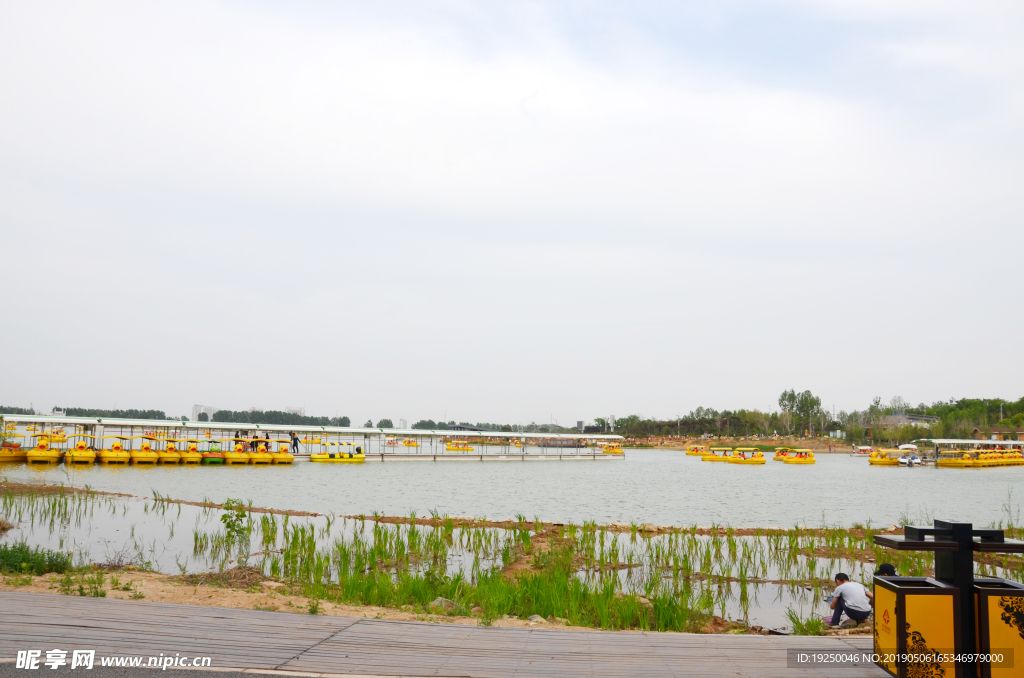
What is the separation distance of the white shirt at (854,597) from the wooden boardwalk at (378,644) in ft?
14.3

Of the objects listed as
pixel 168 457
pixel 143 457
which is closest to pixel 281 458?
pixel 168 457

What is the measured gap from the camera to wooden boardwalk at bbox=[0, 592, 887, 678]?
21.6 feet

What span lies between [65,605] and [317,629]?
343 cm

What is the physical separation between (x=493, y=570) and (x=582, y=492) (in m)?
32.3

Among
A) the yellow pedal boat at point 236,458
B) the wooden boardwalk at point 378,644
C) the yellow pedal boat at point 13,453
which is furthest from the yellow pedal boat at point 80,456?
the wooden boardwalk at point 378,644

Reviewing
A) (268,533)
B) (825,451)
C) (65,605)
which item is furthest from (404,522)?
(825,451)

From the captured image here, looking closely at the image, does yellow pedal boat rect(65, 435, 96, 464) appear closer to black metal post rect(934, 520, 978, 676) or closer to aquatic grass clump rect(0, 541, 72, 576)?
aquatic grass clump rect(0, 541, 72, 576)

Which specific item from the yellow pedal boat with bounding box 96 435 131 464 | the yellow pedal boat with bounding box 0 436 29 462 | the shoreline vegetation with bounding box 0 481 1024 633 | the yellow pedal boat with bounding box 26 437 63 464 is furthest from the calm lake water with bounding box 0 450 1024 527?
the shoreline vegetation with bounding box 0 481 1024 633

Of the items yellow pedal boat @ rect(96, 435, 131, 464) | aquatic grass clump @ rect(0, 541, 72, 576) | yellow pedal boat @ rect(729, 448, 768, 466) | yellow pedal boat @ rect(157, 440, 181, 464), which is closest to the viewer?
aquatic grass clump @ rect(0, 541, 72, 576)

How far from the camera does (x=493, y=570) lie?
49.9 ft

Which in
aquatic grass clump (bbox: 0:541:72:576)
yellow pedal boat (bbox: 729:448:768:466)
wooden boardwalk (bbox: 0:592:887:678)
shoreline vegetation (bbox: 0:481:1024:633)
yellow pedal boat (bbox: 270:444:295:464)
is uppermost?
wooden boardwalk (bbox: 0:592:887:678)

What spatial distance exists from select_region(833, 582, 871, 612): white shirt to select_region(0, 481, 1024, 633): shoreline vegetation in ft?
3.12

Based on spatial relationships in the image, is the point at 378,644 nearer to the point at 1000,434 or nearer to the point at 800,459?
the point at 800,459

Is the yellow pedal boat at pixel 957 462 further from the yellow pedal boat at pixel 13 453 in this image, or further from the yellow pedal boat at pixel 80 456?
the yellow pedal boat at pixel 13 453
